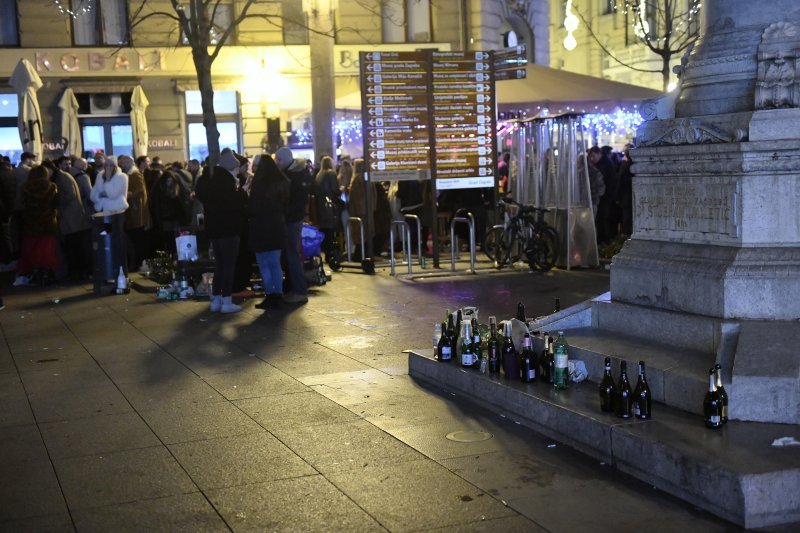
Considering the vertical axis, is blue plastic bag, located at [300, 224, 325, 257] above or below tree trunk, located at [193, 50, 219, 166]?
below

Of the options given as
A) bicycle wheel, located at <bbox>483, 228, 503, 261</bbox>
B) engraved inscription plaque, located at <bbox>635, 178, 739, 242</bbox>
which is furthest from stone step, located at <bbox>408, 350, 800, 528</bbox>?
bicycle wheel, located at <bbox>483, 228, 503, 261</bbox>

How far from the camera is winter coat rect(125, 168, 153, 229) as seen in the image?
1758 centimetres

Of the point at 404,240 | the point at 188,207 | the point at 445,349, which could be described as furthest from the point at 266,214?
the point at 188,207

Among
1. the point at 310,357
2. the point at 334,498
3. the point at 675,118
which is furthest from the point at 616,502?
the point at 310,357

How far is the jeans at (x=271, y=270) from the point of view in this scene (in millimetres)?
12781

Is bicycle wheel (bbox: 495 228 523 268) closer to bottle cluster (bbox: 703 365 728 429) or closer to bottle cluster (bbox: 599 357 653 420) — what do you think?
bottle cluster (bbox: 599 357 653 420)

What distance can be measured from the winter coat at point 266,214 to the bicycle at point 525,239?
198 inches

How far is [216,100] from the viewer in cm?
2945

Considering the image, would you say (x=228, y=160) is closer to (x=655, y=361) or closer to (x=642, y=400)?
(x=655, y=361)

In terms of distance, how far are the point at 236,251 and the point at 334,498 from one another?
7203mm

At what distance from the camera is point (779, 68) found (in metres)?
7.07

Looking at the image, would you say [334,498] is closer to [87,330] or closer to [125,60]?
[87,330]

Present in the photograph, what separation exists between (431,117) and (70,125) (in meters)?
11.4

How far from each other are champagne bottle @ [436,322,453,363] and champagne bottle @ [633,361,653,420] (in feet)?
7.43
